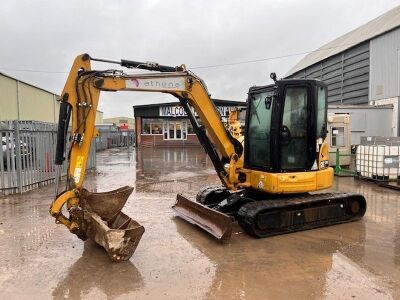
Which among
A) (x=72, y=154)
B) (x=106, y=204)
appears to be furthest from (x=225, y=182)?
(x=72, y=154)

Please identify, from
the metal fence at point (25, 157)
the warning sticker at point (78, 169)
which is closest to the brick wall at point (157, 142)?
the metal fence at point (25, 157)

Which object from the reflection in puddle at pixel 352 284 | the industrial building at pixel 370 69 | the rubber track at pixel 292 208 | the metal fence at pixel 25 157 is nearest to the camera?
the reflection in puddle at pixel 352 284

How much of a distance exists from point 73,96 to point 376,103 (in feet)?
65.4

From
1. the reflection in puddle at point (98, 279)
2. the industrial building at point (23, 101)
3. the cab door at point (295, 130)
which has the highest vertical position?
the industrial building at point (23, 101)

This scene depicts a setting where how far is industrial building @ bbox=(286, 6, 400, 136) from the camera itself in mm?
20016

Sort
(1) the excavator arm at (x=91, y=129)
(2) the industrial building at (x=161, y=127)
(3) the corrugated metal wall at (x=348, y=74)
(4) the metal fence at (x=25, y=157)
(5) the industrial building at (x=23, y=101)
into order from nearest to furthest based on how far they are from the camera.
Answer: (1) the excavator arm at (x=91, y=129) → (4) the metal fence at (x=25, y=157) → (3) the corrugated metal wall at (x=348, y=74) → (5) the industrial building at (x=23, y=101) → (2) the industrial building at (x=161, y=127)

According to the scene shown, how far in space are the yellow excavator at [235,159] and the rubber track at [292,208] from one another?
2 centimetres

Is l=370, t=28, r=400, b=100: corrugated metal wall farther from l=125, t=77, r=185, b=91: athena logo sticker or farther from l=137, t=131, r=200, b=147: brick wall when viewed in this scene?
l=137, t=131, r=200, b=147: brick wall

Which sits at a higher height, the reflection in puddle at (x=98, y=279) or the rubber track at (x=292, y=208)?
the rubber track at (x=292, y=208)

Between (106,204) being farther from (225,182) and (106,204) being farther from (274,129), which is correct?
(274,129)

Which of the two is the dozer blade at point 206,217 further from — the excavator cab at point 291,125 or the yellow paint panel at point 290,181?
the excavator cab at point 291,125

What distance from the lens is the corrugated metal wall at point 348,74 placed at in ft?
75.8

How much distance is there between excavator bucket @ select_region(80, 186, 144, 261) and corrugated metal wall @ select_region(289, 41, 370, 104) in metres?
20.5

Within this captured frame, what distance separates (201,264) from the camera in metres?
5.27
